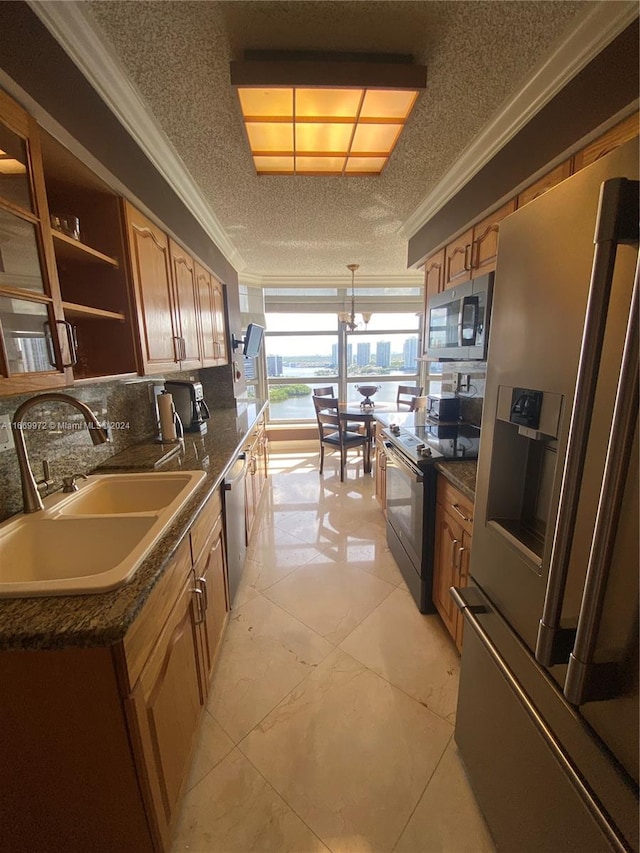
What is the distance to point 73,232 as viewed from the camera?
1.32 meters

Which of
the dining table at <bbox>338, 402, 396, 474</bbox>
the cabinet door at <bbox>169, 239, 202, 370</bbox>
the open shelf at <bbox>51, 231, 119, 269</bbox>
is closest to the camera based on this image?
the open shelf at <bbox>51, 231, 119, 269</bbox>

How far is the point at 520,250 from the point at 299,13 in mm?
1073

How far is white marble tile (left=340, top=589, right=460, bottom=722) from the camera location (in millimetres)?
1507

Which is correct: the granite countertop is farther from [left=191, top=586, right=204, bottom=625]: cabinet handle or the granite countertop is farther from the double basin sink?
[left=191, top=586, right=204, bottom=625]: cabinet handle

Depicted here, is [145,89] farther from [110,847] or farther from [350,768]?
[350,768]

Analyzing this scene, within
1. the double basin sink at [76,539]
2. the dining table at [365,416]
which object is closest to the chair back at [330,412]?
the dining table at [365,416]

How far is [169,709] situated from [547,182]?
93.6 inches

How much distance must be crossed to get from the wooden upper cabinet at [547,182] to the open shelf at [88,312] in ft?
5.69

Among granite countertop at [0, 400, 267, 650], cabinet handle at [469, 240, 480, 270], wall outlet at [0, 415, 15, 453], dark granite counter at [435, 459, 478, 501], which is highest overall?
cabinet handle at [469, 240, 480, 270]

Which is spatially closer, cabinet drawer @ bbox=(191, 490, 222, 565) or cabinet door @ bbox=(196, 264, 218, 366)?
cabinet drawer @ bbox=(191, 490, 222, 565)

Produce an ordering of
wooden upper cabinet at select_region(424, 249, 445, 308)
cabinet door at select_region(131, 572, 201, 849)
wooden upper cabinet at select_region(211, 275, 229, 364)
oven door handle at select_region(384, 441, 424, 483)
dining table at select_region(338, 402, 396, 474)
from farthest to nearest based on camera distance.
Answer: dining table at select_region(338, 402, 396, 474) → wooden upper cabinet at select_region(211, 275, 229, 364) → wooden upper cabinet at select_region(424, 249, 445, 308) → oven door handle at select_region(384, 441, 424, 483) → cabinet door at select_region(131, 572, 201, 849)

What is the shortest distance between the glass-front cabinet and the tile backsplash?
37 centimetres

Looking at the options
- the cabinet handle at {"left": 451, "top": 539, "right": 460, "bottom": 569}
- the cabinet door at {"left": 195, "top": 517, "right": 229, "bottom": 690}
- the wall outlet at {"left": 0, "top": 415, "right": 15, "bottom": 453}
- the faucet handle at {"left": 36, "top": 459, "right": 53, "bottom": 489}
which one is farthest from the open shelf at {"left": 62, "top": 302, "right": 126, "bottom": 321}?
the cabinet handle at {"left": 451, "top": 539, "right": 460, "bottom": 569}

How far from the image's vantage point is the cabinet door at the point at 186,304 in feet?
6.86
